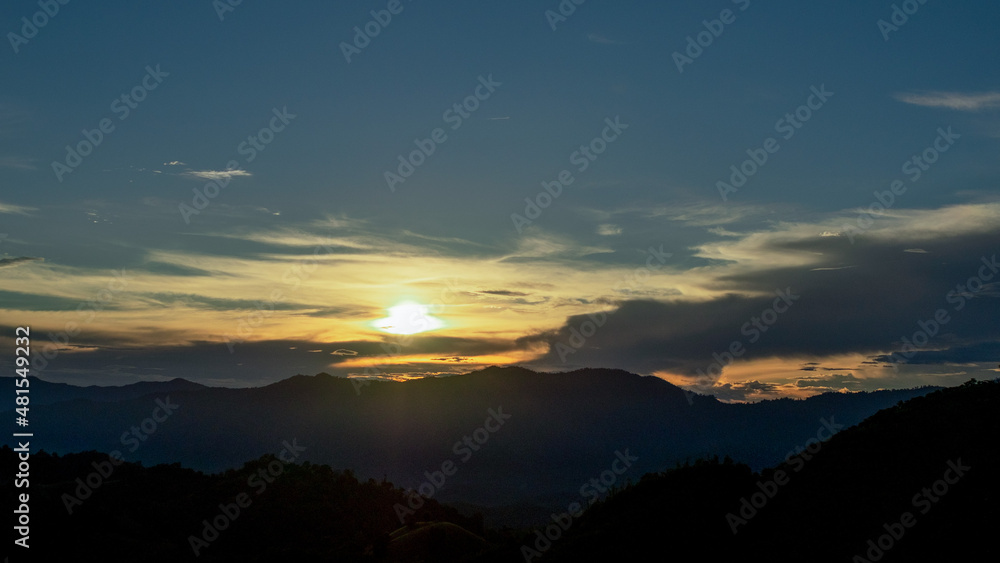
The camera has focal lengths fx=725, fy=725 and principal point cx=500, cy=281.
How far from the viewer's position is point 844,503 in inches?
1078

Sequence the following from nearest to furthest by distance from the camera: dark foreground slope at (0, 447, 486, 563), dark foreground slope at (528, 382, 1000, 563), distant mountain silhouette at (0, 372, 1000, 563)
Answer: dark foreground slope at (528, 382, 1000, 563) → distant mountain silhouette at (0, 372, 1000, 563) → dark foreground slope at (0, 447, 486, 563)

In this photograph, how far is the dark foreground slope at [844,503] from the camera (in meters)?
25.1

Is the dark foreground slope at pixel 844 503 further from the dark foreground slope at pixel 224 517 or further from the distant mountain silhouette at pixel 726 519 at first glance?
the dark foreground slope at pixel 224 517

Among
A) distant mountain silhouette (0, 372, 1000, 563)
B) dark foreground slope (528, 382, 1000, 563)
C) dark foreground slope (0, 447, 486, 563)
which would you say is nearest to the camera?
dark foreground slope (528, 382, 1000, 563)

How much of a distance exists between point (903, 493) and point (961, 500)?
1.85 m

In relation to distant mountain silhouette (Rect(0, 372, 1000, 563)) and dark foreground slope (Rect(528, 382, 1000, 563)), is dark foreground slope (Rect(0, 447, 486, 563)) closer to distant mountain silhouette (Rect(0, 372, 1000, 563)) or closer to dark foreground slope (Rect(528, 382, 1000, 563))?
distant mountain silhouette (Rect(0, 372, 1000, 563))

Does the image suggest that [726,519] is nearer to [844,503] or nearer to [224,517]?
[844,503]

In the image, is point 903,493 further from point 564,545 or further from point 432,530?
point 432,530

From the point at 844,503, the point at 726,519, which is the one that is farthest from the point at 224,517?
the point at 844,503

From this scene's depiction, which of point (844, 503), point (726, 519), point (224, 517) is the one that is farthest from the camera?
point (224, 517)

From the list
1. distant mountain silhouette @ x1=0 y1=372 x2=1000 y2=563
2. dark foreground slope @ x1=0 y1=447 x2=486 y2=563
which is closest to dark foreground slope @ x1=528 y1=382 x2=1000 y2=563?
distant mountain silhouette @ x1=0 y1=372 x2=1000 y2=563

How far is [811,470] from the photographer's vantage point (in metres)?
30.5

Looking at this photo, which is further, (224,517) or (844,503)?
(224,517)

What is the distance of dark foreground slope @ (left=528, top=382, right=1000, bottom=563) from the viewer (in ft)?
82.2
